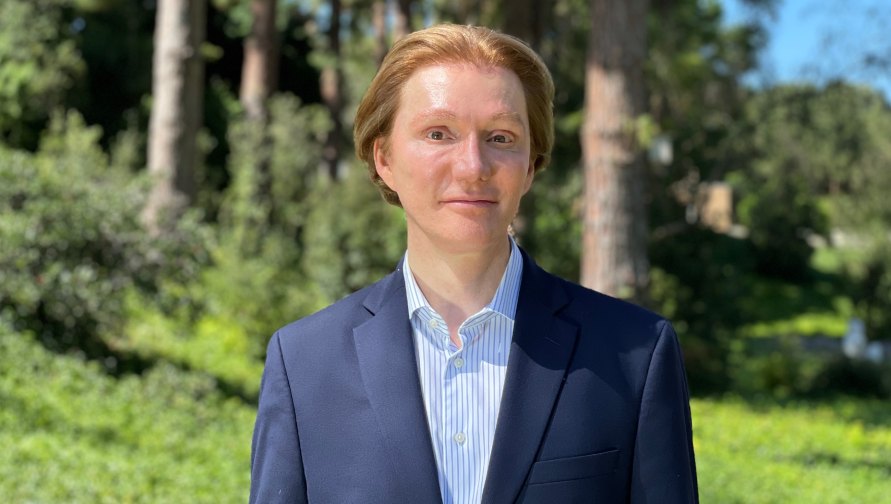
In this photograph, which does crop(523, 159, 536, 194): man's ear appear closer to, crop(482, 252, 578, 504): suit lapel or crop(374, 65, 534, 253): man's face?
crop(374, 65, 534, 253): man's face

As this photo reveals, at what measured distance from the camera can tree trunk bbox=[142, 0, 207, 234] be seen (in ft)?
34.2

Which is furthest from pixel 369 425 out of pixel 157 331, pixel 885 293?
pixel 885 293

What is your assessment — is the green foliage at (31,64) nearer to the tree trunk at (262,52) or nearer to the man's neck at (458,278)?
the tree trunk at (262,52)

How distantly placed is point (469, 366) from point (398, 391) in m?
0.14

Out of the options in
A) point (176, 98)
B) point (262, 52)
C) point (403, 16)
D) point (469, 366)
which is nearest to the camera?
point (469, 366)

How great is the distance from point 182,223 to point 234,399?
1.76m

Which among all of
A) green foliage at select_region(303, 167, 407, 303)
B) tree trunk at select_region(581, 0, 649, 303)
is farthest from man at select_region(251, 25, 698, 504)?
green foliage at select_region(303, 167, 407, 303)

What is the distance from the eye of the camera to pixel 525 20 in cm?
1066

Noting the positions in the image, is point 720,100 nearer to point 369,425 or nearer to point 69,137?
point 69,137

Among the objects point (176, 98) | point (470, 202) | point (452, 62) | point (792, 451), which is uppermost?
point (176, 98)

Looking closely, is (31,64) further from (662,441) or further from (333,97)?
(662,441)

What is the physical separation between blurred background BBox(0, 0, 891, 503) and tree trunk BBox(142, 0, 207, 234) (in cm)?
3

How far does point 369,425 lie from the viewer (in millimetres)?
1564

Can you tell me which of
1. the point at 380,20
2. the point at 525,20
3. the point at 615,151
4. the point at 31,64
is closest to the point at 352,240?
the point at 525,20
